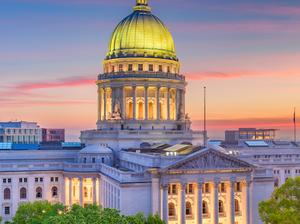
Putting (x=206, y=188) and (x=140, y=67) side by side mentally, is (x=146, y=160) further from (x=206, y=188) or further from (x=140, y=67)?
(x=140, y=67)

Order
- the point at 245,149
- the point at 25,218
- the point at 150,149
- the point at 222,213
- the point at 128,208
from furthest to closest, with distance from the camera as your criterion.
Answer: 1. the point at 245,149
2. the point at 150,149
3. the point at 222,213
4. the point at 128,208
5. the point at 25,218

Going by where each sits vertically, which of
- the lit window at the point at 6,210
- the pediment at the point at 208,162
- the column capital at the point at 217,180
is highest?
the pediment at the point at 208,162

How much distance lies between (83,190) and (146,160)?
2472 centimetres

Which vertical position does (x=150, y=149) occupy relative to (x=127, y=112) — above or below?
below

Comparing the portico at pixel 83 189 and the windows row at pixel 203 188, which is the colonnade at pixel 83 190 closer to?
the portico at pixel 83 189

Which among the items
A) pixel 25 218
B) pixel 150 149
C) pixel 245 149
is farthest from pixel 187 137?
pixel 25 218

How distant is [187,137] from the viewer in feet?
390

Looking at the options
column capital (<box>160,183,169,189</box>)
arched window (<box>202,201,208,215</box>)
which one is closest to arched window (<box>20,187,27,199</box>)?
column capital (<box>160,183,169,189</box>)

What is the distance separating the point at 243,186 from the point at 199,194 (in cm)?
965

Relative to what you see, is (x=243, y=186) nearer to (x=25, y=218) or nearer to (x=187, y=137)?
(x=187, y=137)

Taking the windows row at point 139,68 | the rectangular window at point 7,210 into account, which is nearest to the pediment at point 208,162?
the windows row at point 139,68

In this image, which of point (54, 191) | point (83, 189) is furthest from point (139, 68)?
point (54, 191)

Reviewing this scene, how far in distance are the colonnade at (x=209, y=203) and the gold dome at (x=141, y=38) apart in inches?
1869

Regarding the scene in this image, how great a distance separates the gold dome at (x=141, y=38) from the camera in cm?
12431
